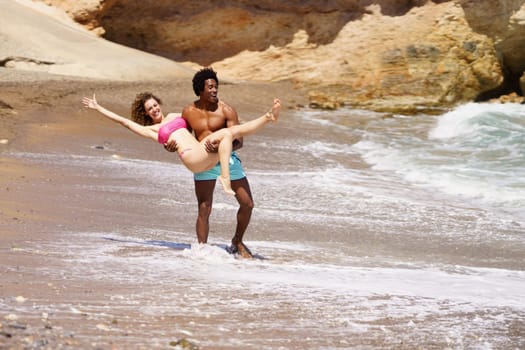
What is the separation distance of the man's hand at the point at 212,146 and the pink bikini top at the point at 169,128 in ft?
0.91

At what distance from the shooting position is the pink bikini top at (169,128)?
6.48 meters

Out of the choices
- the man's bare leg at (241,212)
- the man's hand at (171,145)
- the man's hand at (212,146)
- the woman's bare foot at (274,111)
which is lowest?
the man's bare leg at (241,212)

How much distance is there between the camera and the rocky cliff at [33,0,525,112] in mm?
21344

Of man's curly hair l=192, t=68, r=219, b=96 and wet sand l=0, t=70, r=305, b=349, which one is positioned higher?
man's curly hair l=192, t=68, r=219, b=96

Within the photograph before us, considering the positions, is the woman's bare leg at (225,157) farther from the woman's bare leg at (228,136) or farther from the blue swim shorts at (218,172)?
the blue swim shorts at (218,172)

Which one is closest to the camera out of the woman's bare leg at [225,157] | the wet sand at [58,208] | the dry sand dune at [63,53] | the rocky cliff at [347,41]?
the wet sand at [58,208]

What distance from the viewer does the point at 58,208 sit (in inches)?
309

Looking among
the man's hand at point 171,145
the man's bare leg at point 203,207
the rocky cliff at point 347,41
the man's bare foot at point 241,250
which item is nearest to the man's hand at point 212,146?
the man's hand at point 171,145

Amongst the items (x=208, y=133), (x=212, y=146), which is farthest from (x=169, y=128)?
(x=212, y=146)

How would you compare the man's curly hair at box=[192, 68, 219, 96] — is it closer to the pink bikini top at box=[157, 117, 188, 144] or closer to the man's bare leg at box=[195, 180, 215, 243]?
the pink bikini top at box=[157, 117, 188, 144]

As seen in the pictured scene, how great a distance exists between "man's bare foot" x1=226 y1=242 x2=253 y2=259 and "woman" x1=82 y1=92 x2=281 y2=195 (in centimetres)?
56

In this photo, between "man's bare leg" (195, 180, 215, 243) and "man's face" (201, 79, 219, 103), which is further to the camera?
"man's bare leg" (195, 180, 215, 243)

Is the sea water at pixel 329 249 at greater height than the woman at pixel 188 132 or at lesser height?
lesser

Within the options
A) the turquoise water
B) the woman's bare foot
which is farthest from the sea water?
the woman's bare foot
